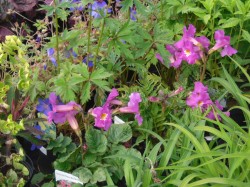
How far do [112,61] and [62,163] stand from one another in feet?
1.87

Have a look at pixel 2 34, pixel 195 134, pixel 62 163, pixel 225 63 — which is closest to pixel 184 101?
pixel 195 134

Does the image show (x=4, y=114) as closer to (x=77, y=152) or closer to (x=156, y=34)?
(x=77, y=152)

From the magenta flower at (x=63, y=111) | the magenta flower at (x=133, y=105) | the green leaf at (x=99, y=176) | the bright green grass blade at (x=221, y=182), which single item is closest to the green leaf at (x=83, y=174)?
the green leaf at (x=99, y=176)

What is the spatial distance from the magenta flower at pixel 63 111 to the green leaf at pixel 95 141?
3.8 inches

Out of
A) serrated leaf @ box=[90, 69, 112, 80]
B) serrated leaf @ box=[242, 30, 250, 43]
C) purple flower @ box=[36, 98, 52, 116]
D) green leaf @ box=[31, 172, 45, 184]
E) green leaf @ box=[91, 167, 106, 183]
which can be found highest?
serrated leaf @ box=[242, 30, 250, 43]

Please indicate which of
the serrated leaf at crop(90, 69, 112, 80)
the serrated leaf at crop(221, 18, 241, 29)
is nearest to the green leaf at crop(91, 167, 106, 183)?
the serrated leaf at crop(90, 69, 112, 80)

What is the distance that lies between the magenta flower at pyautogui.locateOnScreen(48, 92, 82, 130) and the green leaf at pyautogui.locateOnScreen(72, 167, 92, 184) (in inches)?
7.1

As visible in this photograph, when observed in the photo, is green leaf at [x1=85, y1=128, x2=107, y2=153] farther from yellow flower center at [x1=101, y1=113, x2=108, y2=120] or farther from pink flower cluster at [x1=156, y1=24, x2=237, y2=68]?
pink flower cluster at [x1=156, y1=24, x2=237, y2=68]

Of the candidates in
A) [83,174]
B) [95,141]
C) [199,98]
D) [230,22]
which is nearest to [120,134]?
[95,141]

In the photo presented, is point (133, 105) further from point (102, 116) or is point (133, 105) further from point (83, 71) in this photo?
point (83, 71)

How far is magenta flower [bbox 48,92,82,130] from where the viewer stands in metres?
1.81

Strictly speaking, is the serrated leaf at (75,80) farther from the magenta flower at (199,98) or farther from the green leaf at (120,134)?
the magenta flower at (199,98)

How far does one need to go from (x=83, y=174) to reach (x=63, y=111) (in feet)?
0.88

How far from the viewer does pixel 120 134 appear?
6.54 ft
